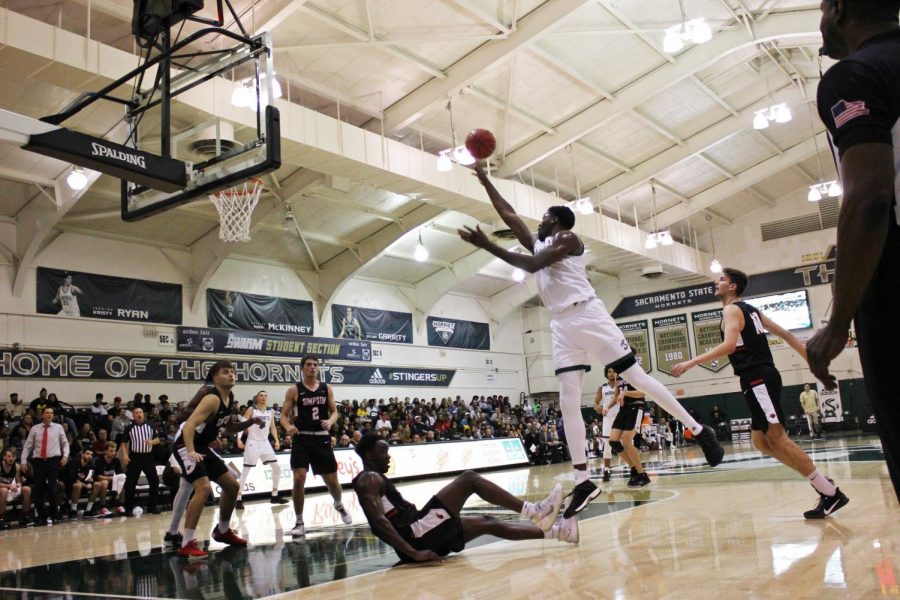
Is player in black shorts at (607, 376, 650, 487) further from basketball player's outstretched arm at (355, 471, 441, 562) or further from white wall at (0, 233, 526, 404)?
white wall at (0, 233, 526, 404)

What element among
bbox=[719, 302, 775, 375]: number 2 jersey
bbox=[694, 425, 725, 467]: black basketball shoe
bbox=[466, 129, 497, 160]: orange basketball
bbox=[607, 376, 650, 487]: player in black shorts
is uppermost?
bbox=[466, 129, 497, 160]: orange basketball

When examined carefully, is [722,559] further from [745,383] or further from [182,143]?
[182,143]

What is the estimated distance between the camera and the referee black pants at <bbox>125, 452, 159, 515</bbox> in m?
12.8

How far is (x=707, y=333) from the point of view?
30.5m

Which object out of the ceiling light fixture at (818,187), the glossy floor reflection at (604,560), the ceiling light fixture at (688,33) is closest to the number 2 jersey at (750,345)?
the glossy floor reflection at (604,560)

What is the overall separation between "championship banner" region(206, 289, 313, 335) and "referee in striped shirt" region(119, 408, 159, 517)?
26.8ft

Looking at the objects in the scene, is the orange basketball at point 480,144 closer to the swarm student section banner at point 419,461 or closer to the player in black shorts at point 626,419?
the player in black shorts at point 626,419

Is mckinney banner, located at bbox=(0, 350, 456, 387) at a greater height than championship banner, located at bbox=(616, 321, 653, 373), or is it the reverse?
championship banner, located at bbox=(616, 321, 653, 373)

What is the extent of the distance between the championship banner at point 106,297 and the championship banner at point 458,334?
10163 mm

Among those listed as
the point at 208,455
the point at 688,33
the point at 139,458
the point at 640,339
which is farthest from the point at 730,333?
the point at 640,339

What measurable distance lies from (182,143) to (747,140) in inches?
803

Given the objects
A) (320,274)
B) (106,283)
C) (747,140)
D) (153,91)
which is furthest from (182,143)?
(747,140)

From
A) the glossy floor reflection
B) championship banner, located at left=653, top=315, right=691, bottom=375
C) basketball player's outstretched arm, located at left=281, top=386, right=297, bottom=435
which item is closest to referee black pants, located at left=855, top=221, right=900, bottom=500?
the glossy floor reflection

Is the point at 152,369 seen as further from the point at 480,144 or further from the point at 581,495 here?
the point at 581,495
